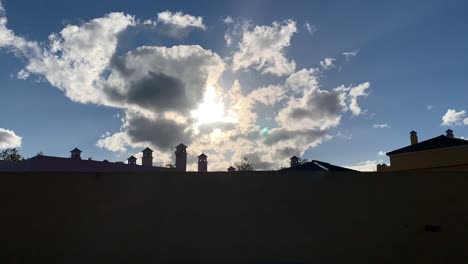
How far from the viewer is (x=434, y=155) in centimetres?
1827

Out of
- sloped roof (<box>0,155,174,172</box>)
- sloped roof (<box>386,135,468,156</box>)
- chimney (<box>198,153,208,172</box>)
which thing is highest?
sloped roof (<box>386,135,468,156</box>)

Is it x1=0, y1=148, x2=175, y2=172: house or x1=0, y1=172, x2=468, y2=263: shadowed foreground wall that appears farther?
x1=0, y1=148, x2=175, y2=172: house

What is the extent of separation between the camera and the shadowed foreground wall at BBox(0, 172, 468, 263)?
5.64m

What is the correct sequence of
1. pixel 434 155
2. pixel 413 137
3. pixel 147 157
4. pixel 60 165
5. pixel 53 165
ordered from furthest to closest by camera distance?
pixel 413 137
pixel 434 155
pixel 147 157
pixel 60 165
pixel 53 165

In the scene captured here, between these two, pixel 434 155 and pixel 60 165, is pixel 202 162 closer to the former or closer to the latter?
pixel 60 165

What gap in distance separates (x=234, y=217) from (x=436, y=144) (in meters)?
15.6

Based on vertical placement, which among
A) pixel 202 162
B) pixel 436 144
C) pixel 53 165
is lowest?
pixel 53 165

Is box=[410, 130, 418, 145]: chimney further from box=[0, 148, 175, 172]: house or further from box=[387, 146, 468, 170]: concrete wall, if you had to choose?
box=[0, 148, 175, 172]: house

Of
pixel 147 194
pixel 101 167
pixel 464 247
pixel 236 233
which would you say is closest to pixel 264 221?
pixel 236 233

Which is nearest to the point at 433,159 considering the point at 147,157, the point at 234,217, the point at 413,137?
the point at 413,137

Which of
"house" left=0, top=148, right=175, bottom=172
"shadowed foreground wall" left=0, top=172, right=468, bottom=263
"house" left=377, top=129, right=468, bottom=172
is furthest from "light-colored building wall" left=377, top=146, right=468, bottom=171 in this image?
"house" left=0, top=148, right=175, bottom=172

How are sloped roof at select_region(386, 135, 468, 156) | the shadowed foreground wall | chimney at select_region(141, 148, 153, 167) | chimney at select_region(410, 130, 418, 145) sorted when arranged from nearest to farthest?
the shadowed foreground wall, chimney at select_region(141, 148, 153, 167), sloped roof at select_region(386, 135, 468, 156), chimney at select_region(410, 130, 418, 145)

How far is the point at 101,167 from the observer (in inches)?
529

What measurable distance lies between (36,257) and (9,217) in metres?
0.70
